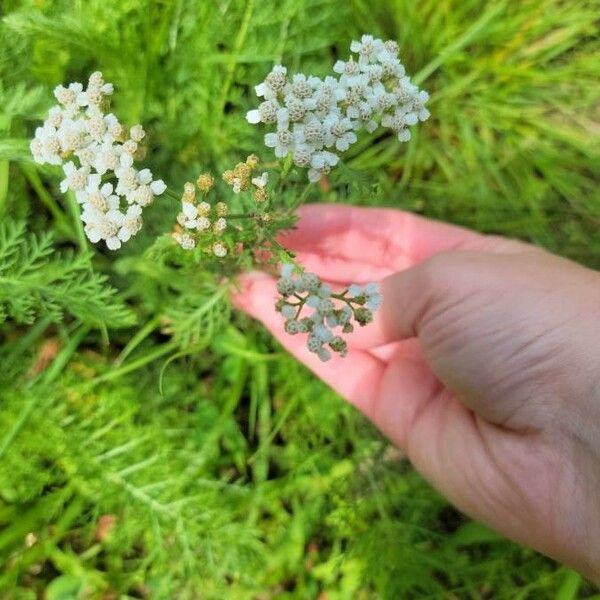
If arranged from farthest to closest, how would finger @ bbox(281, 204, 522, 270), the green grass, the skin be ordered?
finger @ bbox(281, 204, 522, 270) < the green grass < the skin

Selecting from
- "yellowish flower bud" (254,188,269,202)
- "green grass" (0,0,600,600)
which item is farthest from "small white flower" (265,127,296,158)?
"green grass" (0,0,600,600)

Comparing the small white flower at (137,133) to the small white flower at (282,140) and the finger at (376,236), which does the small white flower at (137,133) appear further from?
the finger at (376,236)

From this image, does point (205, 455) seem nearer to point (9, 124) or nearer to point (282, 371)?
point (282, 371)

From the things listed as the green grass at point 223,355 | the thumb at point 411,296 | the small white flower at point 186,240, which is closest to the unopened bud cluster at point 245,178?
the small white flower at point 186,240

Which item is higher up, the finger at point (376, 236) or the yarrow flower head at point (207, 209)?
the yarrow flower head at point (207, 209)

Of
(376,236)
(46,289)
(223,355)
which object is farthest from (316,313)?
(223,355)

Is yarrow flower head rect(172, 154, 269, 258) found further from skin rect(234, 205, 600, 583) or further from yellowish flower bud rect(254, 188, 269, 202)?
skin rect(234, 205, 600, 583)
